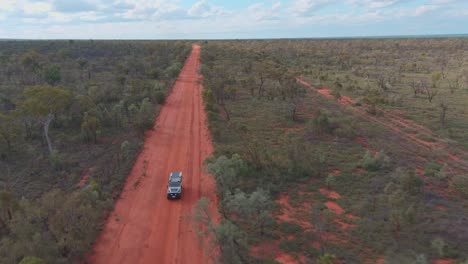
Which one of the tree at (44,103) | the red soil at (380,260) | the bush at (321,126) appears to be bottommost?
the red soil at (380,260)

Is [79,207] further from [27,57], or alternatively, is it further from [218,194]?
[27,57]

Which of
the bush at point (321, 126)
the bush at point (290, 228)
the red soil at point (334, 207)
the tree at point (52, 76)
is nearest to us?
the bush at point (290, 228)

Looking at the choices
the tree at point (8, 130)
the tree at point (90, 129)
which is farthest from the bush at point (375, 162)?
the tree at point (8, 130)

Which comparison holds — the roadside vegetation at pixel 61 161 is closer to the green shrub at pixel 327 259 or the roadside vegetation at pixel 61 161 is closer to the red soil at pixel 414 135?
the green shrub at pixel 327 259

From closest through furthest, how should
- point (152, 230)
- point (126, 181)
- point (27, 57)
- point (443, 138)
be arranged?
point (152, 230) < point (126, 181) < point (443, 138) < point (27, 57)

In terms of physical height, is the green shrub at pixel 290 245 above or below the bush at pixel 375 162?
below

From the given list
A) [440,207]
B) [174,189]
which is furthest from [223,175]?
[440,207]

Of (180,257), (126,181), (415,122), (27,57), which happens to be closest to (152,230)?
(180,257)
